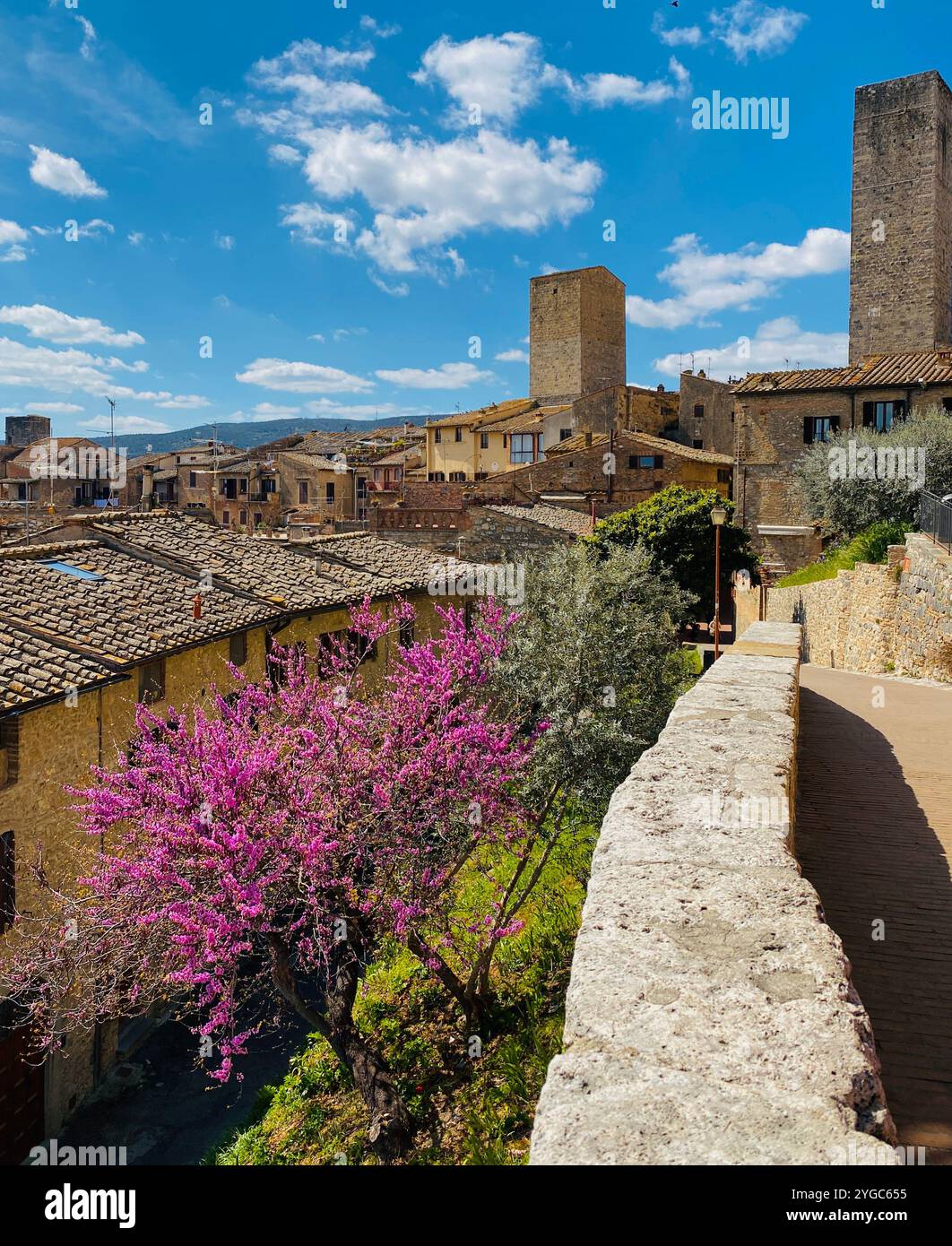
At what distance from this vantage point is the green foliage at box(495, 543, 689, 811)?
1126 centimetres

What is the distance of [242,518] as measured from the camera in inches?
2377

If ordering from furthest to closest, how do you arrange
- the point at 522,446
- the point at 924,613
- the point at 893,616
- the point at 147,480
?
the point at 147,480 → the point at 522,446 → the point at 893,616 → the point at 924,613

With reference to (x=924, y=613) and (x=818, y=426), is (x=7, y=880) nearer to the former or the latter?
(x=924, y=613)

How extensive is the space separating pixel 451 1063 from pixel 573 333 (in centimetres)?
6286

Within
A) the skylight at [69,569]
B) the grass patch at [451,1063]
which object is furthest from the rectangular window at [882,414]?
the skylight at [69,569]

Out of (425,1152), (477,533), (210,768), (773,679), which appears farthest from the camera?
(477,533)

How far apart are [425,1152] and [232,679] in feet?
29.0

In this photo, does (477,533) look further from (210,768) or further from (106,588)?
(210,768)

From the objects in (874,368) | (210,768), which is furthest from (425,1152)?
(874,368)

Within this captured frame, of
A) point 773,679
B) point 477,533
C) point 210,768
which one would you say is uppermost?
point 477,533

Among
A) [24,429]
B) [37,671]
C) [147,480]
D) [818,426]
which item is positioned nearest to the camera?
[37,671]

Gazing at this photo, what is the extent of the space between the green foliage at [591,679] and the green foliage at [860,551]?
10.1 m

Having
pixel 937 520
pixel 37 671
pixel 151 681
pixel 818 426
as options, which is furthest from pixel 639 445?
pixel 37 671

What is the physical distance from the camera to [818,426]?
34312 millimetres
